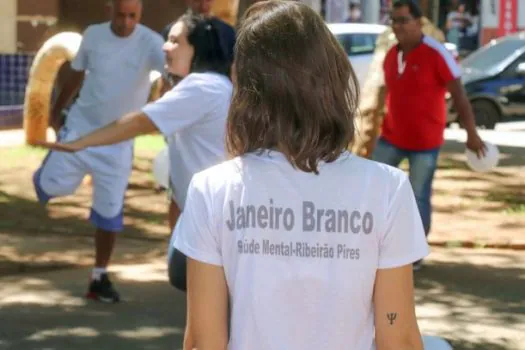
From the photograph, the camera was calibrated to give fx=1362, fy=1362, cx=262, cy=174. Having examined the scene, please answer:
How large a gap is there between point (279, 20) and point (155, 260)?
21.4 feet

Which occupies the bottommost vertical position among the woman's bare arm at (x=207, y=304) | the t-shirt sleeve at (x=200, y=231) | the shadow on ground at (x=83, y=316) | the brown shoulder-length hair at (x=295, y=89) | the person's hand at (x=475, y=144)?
the shadow on ground at (x=83, y=316)

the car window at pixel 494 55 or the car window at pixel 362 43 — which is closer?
the car window at pixel 362 43

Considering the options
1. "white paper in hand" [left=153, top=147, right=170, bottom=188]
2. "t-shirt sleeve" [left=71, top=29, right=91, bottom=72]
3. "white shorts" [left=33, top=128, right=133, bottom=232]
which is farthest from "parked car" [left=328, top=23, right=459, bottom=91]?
"white shorts" [left=33, top=128, right=133, bottom=232]

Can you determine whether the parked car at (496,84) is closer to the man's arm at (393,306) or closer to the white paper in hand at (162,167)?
the white paper in hand at (162,167)

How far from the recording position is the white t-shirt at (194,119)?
195 inches

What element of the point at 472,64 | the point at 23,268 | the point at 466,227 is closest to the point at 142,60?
the point at 23,268

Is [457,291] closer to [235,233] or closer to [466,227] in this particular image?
[466,227]

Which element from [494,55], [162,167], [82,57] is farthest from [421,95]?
[494,55]

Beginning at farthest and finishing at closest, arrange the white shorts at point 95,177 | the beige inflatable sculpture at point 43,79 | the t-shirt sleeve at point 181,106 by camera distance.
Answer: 1. the beige inflatable sculpture at point 43,79
2. the white shorts at point 95,177
3. the t-shirt sleeve at point 181,106

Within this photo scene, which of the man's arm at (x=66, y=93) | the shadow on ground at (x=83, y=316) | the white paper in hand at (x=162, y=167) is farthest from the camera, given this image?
the white paper in hand at (x=162, y=167)

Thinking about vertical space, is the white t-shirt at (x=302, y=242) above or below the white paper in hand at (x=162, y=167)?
above

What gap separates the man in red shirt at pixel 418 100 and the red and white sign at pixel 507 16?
28.5 metres

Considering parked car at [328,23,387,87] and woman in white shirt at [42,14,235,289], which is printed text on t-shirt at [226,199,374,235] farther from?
parked car at [328,23,387,87]

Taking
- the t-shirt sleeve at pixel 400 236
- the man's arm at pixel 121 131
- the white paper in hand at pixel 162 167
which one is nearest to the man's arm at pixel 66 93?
the white paper in hand at pixel 162 167
